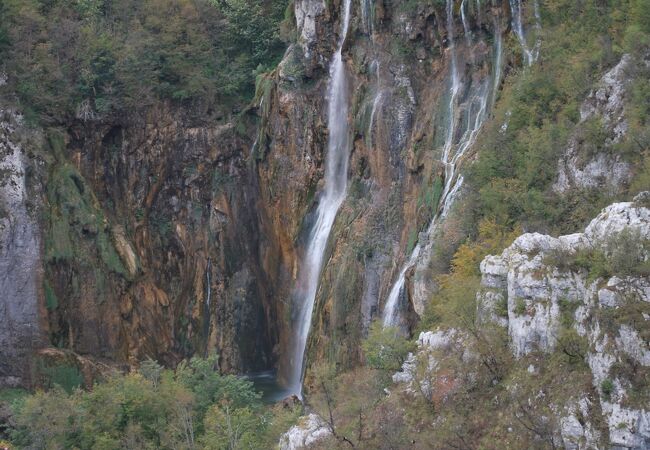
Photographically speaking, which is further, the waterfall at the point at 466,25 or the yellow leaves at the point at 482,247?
the waterfall at the point at 466,25

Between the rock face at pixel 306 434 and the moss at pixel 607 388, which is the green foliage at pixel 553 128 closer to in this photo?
the moss at pixel 607 388

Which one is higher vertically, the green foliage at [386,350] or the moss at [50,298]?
the green foliage at [386,350]

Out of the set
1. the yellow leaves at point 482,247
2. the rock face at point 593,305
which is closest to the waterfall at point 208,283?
the yellow leaves at point 482,247

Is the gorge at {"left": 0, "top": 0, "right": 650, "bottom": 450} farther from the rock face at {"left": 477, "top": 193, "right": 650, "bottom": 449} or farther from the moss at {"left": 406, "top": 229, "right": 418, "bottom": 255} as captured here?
the moss at {"left": 406, "top": 229, "right": 418, "bottom": 255}

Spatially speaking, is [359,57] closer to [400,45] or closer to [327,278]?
[400,45]

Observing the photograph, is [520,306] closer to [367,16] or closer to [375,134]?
[375,134]

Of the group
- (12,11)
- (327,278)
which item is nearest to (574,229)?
(327,278)
